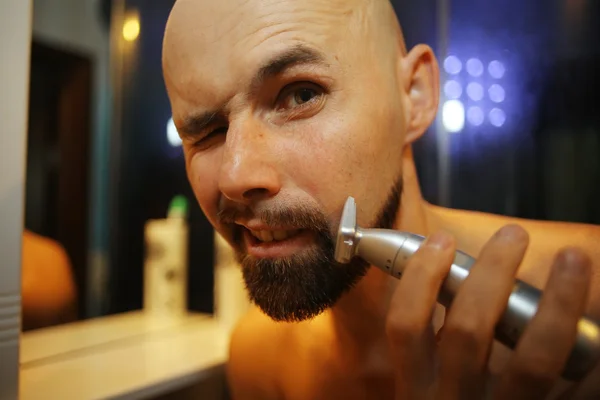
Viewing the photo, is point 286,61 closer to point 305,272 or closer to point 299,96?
point 299,96

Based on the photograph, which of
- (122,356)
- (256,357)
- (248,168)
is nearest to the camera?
(248,168)

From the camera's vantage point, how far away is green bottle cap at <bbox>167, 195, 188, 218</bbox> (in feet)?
2.64

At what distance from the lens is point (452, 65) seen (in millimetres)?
522

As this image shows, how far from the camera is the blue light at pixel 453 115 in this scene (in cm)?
53

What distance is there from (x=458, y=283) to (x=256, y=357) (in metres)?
0.42

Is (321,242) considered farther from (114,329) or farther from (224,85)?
(114,329)

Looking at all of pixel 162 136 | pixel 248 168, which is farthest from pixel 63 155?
pixel 248 168

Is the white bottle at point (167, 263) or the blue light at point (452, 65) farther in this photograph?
the white bottle at point (167, 263)

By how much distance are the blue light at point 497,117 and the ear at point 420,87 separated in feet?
0.21

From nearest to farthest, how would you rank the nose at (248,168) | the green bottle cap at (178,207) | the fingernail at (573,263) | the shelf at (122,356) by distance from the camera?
the fingernail at (573,263) → the nose at (248,168) → the shelf at (122,356) → the green bottle cap at (178,207)

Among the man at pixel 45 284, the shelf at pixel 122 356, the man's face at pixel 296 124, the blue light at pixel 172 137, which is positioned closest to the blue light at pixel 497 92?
the man's face at pixel 296 124

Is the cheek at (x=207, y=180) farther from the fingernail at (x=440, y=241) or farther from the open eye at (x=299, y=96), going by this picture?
the fingernail at (x=440, y=241)

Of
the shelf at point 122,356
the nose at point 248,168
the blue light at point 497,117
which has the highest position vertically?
the blue light at point 497,117

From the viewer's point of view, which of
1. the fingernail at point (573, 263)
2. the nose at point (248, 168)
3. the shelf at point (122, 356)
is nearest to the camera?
the fingernail at point (573, 263)
